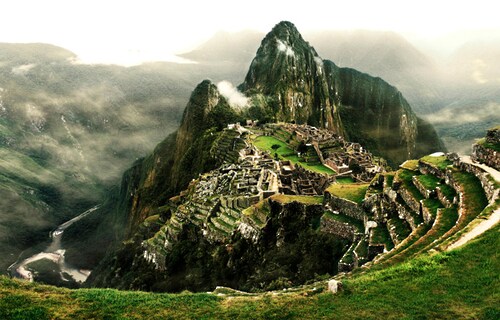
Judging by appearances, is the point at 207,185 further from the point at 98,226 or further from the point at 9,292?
the point at 98,226

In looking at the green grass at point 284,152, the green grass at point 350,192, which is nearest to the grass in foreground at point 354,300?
the green grass at point 350,192

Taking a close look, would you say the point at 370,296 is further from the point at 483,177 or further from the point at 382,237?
the point at 483,177

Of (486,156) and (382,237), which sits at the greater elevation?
(486,156)

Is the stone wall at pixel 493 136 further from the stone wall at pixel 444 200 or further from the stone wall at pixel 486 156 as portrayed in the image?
the stone wall at pixel 444 200

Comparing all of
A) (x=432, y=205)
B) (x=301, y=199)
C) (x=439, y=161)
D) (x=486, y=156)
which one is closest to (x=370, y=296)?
(x=432, y=205)

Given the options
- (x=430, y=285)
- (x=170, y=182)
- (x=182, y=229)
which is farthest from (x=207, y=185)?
(x=170, y=182)

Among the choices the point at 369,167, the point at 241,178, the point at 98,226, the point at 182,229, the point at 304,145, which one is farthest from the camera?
the point at 98,226
